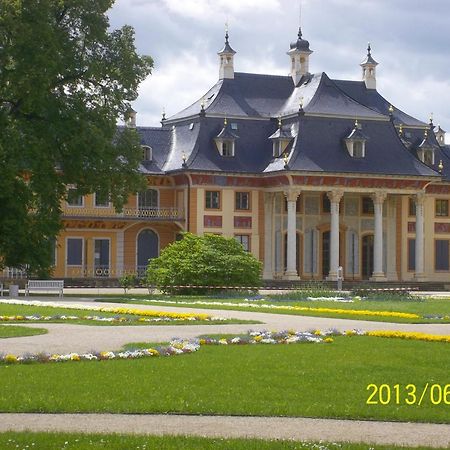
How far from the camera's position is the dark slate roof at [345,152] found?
68.9 metres

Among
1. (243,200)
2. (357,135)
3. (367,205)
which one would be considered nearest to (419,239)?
(367,205)

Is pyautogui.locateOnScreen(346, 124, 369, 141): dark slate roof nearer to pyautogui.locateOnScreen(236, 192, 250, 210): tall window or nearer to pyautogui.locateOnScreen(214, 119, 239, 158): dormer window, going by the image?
pyautogui.locateOnScreen(214, 119, 239, 158): dormer window

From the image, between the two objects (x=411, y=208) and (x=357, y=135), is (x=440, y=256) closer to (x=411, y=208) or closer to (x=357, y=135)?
(x=411, y=208)

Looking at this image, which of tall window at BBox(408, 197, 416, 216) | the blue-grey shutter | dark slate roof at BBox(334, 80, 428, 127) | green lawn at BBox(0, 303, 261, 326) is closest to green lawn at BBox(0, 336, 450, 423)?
green lawn at BBox(0, 303, 261, 326)

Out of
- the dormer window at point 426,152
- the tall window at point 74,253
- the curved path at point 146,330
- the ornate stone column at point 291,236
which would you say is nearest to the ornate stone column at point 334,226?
the ornate stone column at point 291,236

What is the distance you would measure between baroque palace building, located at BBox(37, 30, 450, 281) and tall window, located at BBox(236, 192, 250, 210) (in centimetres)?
6

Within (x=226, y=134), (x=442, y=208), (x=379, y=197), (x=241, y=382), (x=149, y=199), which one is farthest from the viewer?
(x=442, y=208)

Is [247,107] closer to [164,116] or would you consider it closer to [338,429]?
[164,116]

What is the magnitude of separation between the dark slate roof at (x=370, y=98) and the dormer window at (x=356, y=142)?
7551mm

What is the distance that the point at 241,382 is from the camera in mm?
18062

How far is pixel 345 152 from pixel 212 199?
836cm

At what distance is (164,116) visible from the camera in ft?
254

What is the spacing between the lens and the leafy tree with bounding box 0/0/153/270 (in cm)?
4725

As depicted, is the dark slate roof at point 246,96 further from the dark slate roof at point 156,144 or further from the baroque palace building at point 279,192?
the dark slate roof at point 156,144
